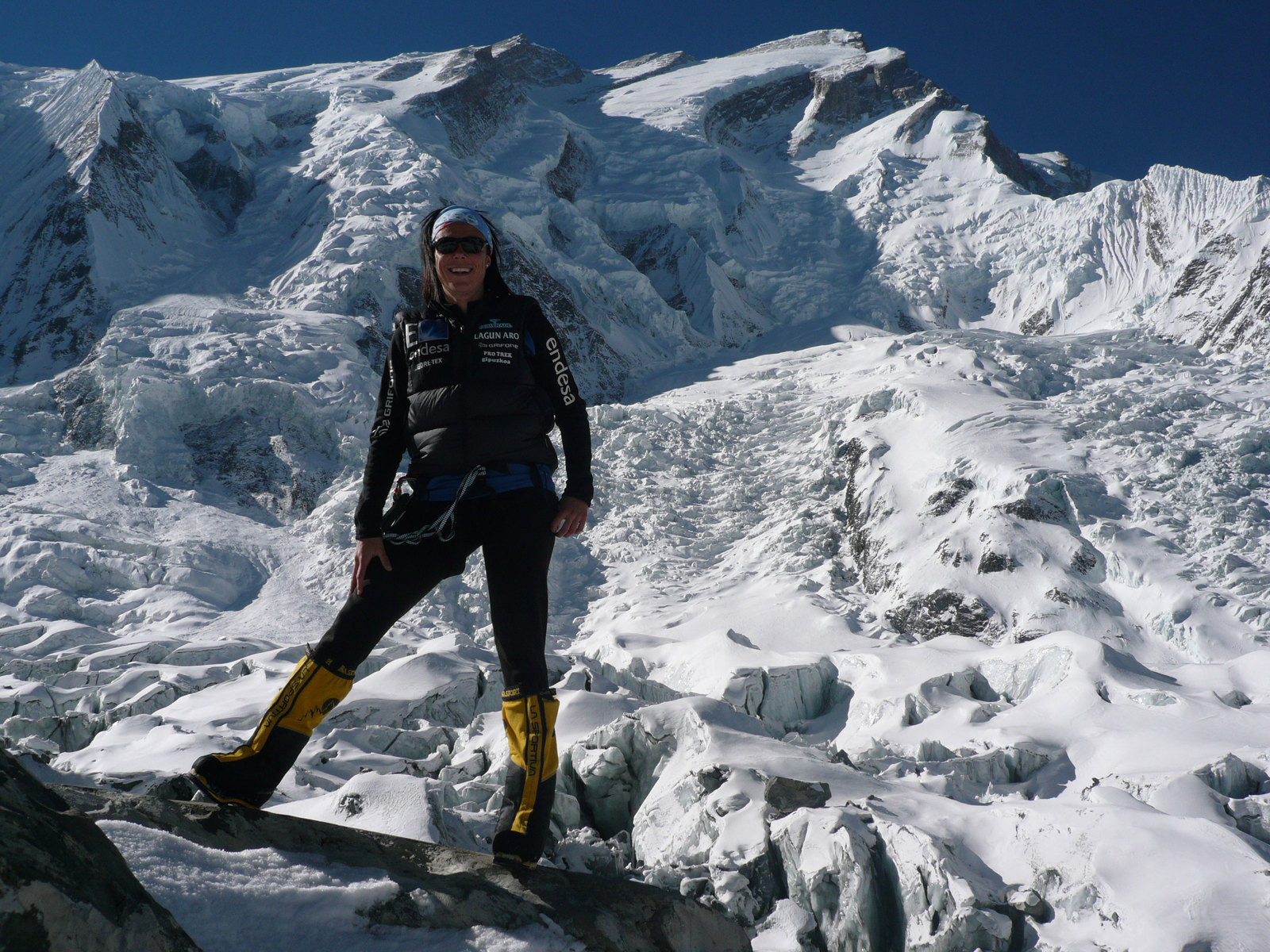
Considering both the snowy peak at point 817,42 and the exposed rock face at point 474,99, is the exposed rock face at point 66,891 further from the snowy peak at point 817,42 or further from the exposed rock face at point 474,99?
the snowy peak at point 817,42

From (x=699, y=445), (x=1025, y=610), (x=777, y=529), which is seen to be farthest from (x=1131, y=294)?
(x=1025, y=610)

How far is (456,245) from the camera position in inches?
122

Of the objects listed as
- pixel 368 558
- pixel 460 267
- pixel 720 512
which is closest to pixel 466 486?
pixel 368 558

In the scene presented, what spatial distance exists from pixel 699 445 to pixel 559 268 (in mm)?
19489

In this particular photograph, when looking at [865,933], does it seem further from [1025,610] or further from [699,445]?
[699,445]

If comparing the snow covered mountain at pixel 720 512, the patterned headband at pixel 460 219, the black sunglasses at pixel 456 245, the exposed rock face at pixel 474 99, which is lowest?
the snow covered mountain at pixel 720 512

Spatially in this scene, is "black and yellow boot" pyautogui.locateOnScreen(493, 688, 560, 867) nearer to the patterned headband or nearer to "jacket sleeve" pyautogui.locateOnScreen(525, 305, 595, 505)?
"jacket sleeve" pyautogui.locateOnScreen(525, 305, 595, 505)

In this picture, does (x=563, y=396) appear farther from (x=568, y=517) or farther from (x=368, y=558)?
(x=368, y=558)

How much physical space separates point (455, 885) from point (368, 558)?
113cm

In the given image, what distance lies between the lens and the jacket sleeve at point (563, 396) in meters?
3.15

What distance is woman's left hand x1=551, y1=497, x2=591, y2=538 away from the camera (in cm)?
304

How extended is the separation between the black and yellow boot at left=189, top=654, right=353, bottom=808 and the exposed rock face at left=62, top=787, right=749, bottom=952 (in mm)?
85

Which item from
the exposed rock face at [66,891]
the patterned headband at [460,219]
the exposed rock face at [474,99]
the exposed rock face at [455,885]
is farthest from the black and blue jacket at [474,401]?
the exposed rock face at [474,99]

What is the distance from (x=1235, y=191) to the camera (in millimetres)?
38500
